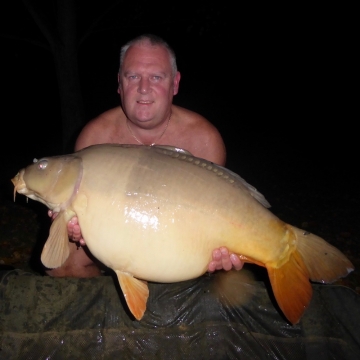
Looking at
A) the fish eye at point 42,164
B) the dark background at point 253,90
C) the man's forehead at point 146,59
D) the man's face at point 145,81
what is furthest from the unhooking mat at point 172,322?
the dark background at point 253,90

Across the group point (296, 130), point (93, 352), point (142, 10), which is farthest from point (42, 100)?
point (93, 352)

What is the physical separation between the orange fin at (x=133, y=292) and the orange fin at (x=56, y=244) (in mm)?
231

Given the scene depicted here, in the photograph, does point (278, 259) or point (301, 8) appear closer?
point (278, 259)

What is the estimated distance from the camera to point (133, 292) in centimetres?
152

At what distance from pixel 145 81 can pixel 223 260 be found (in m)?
1.00

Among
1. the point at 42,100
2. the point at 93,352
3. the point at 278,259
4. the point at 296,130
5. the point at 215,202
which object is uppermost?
the point at 215,202

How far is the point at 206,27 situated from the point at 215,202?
14.9ft

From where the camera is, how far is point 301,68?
61.8 feet

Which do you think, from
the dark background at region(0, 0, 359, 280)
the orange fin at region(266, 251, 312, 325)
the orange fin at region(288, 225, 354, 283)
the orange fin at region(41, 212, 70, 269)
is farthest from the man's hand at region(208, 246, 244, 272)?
the dark background at region(0, 0, 359, 280)

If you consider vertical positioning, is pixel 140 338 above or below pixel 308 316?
below

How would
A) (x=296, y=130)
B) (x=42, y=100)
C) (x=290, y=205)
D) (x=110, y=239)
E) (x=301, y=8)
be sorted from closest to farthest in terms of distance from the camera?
1. (x=110, y=239)
2. (x=290, y=205)
3. (x=296, y=130)
4. (x=42, y=100)
5. (x=301, y=8)

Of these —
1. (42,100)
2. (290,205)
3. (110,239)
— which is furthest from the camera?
(42,100)

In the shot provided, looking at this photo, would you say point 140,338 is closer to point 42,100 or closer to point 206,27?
point 206,27

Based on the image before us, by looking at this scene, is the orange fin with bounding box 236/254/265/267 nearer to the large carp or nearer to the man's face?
the large carp
